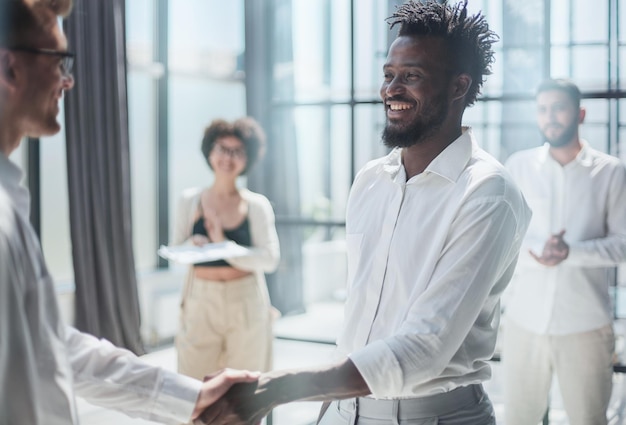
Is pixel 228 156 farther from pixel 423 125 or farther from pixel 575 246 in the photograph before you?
pixel 423 125

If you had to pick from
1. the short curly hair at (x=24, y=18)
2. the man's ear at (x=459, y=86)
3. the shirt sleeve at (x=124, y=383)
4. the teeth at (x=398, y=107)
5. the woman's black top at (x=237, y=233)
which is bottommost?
the shirt sleeve at (x=124, y=383)

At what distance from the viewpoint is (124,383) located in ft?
5.10

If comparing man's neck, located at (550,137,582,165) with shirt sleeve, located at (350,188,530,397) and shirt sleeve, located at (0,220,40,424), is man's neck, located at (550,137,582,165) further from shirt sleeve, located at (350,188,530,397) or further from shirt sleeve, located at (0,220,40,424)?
shirt sleeve, located at (0,220,40,424)

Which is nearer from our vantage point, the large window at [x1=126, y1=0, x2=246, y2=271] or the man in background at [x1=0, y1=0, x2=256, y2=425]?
the man in background at [x1=0, y1=0, x2=256, y2=425]

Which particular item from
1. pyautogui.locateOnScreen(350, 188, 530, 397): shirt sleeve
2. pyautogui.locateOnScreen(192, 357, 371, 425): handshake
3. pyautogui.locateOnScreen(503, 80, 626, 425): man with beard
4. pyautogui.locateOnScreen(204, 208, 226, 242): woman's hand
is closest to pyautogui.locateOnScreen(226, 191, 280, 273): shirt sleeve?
pyautogui.locateOnScreen(204, 208, 226, 242): woman's hand

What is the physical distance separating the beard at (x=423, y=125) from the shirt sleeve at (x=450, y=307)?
0.25m

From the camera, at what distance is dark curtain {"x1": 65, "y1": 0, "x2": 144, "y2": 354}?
200 inches

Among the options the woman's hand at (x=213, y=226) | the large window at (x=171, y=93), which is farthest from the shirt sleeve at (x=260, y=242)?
the large window at (x=171, y=93)

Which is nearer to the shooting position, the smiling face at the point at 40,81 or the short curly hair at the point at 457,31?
the smiling face at the point at 40,81

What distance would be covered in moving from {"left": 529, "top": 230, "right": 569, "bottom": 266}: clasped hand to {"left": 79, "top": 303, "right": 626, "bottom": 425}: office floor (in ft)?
3.58

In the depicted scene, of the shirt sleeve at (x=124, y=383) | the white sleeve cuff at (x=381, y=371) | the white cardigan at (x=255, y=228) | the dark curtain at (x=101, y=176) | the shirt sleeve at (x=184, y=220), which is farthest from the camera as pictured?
the dark curtain at (x=101, y=176)

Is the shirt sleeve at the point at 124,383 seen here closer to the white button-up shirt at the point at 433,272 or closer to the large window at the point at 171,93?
the white button-up shirt at the point at 433,272

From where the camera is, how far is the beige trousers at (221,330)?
327cm

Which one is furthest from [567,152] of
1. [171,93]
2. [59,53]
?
[171,93]
